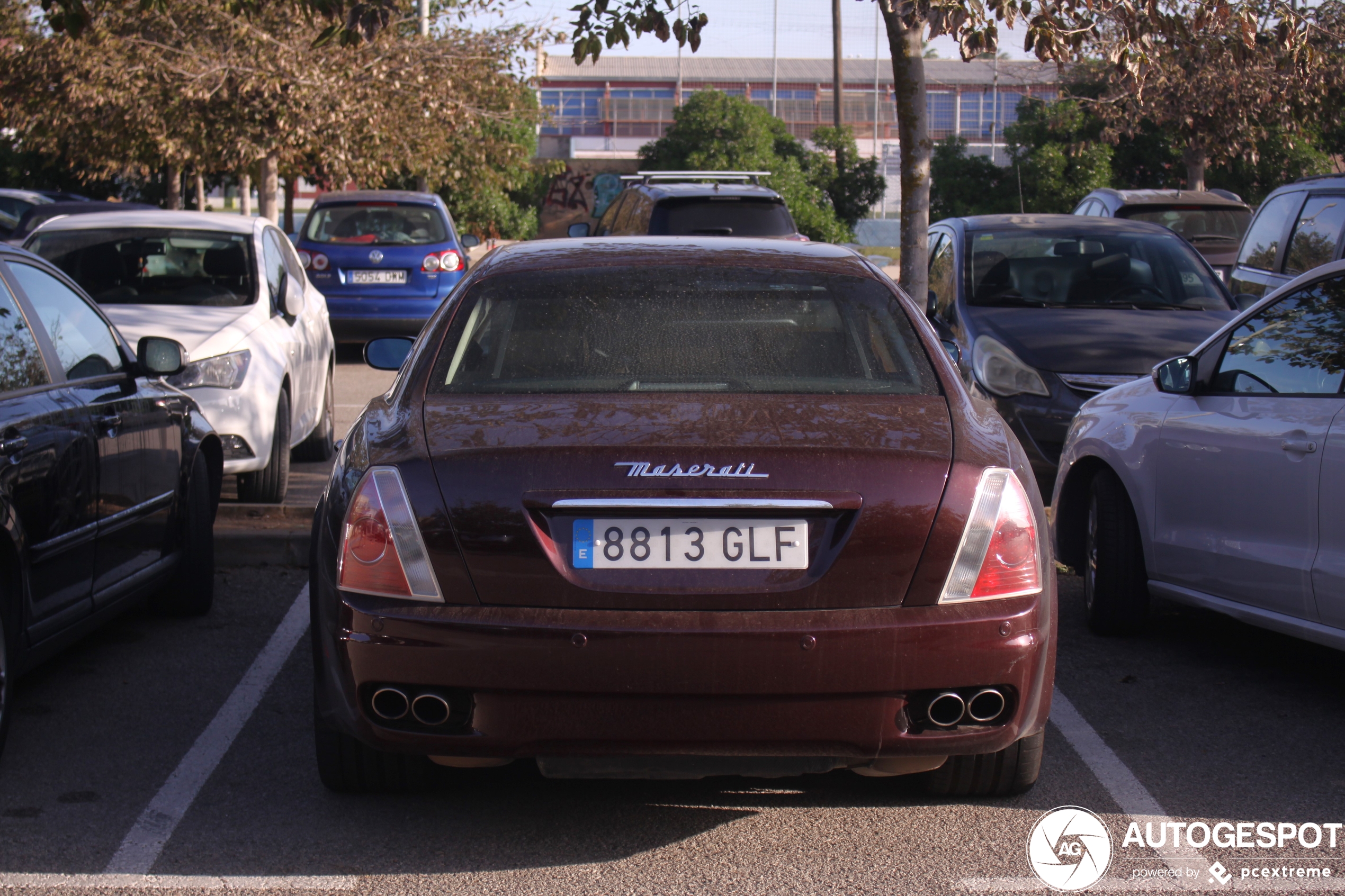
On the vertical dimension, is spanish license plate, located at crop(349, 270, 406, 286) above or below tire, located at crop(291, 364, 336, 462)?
above

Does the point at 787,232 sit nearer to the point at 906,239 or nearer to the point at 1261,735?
the point at 906,239

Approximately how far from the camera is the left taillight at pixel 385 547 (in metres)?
3.31

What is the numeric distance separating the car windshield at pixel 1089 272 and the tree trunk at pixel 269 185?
12.6 m

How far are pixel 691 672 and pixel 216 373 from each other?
492 cm

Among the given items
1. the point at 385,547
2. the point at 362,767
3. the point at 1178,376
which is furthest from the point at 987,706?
the point at 1178,376

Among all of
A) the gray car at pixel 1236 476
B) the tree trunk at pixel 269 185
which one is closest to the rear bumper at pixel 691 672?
the gray car at pixel 1236 476

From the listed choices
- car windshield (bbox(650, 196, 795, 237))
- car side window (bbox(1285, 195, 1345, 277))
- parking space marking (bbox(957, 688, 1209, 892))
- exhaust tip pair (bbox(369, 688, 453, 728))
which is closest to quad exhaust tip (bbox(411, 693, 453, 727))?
exhaust tip pair (bbox(369, 688, 453, 728))

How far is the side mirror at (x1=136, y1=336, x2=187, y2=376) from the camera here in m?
5.59

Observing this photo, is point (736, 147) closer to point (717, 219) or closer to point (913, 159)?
point (717, 219)

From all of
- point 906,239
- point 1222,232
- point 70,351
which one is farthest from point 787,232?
point 70,351

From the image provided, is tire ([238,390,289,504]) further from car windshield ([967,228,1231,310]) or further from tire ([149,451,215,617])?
car windshield ([967,228,1231,310])

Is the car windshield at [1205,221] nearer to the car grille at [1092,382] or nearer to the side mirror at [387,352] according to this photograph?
the car grille at [1092,382]

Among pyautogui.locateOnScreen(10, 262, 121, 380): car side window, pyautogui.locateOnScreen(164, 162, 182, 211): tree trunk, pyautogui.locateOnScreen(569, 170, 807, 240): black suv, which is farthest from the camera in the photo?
pyautogui.locateOnScreen(164, 162, 182, 211): tree trunk

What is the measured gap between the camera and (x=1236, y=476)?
4.90m
